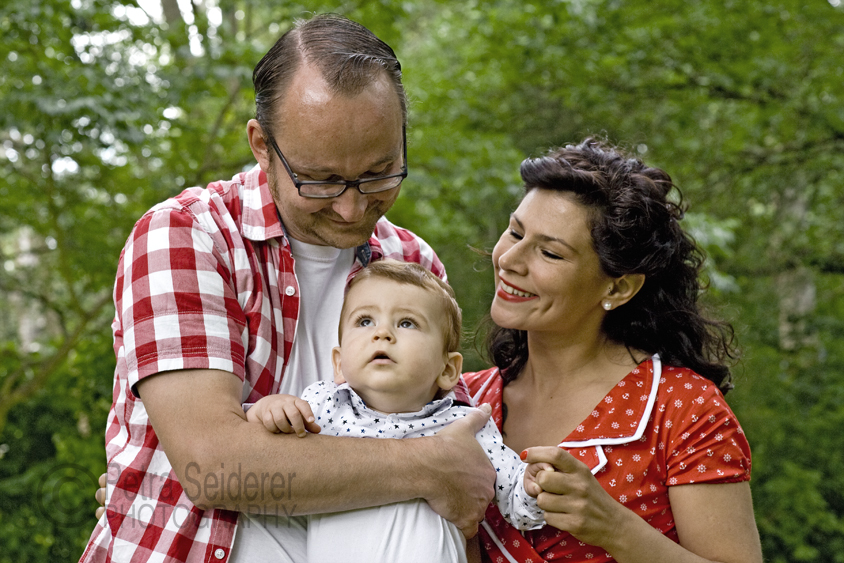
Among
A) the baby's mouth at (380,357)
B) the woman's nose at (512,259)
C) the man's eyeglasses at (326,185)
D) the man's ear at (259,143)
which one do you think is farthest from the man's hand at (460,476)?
the man's ear at (259,143)

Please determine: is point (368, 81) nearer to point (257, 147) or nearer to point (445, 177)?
point (257, 147)

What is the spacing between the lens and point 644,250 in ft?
7.64

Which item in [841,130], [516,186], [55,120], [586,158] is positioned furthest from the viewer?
[841,130]

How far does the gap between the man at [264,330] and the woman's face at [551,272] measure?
1.47ft

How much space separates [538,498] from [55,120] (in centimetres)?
368

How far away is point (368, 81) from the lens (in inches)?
75.6

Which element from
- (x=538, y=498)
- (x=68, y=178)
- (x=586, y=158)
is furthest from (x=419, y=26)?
(x=538, y=498)

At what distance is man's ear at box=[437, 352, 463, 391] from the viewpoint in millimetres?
2100

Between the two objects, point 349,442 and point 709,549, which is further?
point 709,549

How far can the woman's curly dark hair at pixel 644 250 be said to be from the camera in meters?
2.29

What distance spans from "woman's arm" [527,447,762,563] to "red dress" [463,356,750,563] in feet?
0.17

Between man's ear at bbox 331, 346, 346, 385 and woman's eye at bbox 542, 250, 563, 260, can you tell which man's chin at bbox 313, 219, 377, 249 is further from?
woman's eye at bbox 542, 250, 563, 260

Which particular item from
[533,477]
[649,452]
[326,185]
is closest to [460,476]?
[533,477]

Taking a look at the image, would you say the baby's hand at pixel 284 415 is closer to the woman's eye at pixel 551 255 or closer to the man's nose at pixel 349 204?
the man's nose at pixel 349 204
